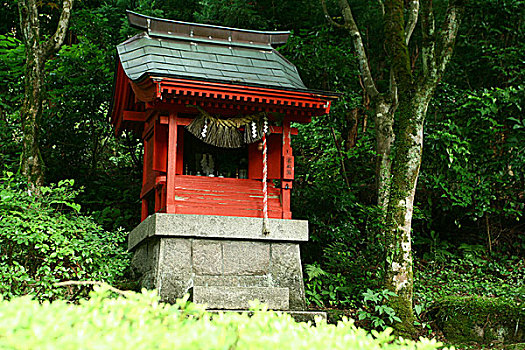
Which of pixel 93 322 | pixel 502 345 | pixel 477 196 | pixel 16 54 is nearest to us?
pixel 93 322

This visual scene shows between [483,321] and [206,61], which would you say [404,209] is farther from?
[206,61]

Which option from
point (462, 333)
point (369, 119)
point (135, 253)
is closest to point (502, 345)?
point (462, 333)

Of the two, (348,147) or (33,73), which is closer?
(33,73)

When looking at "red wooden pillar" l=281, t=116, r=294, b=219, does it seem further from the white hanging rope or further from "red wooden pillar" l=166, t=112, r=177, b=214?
"red wooden pillar" l=166, t=112, r=177, b=214

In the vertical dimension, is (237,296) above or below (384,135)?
below

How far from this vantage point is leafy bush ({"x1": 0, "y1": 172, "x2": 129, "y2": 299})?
6848 millimetres

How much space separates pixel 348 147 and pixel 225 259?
5.72 meters

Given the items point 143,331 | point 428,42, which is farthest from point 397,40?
point 143,331

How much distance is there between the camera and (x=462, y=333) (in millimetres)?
7855

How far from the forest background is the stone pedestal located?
1.05 metres

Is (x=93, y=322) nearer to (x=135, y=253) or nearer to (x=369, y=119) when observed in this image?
(x=135, y=253)

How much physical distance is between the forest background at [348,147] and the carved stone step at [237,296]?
1846mm

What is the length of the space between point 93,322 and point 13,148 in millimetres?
10481

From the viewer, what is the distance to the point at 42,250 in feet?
22.6
